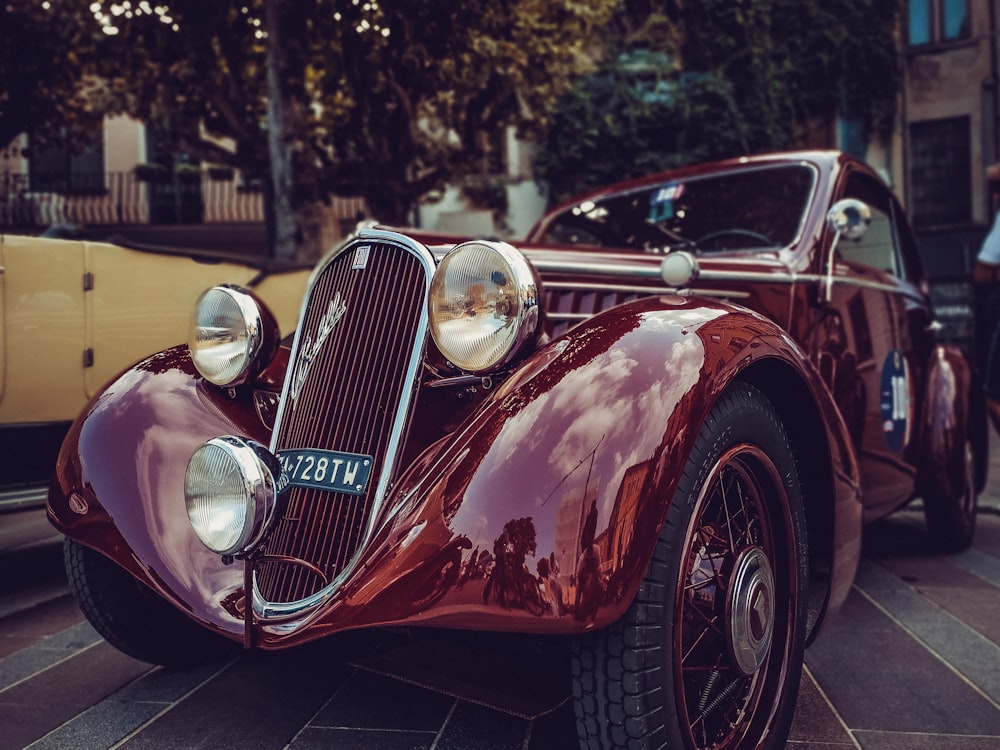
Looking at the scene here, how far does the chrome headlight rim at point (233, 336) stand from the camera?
2381 millimetres

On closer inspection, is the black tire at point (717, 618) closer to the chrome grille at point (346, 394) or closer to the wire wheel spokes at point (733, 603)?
the wire wheel spokes at point (733, 603)

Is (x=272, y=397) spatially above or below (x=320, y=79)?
below

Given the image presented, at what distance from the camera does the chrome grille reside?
1924 mm

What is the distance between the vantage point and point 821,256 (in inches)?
127

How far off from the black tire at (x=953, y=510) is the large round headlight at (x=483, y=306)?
8.72ft

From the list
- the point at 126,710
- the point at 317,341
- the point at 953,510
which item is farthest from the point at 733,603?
the point at 953,510

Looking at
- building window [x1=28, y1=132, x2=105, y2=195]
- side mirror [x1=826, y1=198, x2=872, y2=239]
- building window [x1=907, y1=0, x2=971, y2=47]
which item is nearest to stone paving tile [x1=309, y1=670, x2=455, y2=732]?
side mirror [x1=826, y1=198, x2=872, y2=239]

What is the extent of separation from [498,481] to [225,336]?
3.60 ft

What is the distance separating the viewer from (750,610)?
1.84 meters

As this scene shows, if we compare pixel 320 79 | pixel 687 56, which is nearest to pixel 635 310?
pixel 320 79

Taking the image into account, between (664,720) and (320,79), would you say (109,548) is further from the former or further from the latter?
(320,79)

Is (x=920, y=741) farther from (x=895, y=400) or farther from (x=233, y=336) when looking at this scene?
(x=233, y=336)

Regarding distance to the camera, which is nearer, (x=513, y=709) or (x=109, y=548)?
(x=513, y=709)

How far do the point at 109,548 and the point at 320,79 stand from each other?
10043 mm
